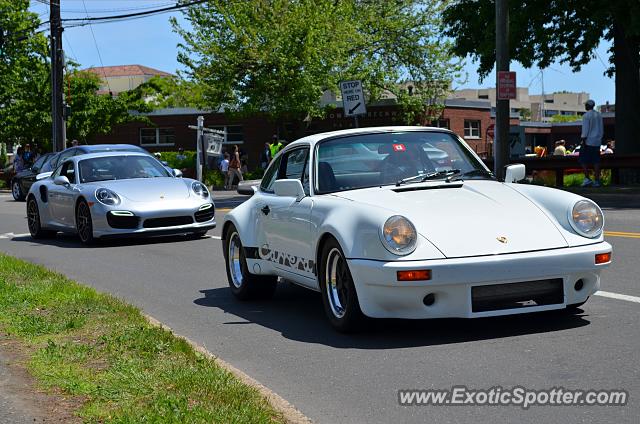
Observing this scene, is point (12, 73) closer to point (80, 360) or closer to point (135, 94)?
point (135, 94)

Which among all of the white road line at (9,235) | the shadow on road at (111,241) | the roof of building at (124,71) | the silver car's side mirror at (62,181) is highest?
the roof of building at (124,71)

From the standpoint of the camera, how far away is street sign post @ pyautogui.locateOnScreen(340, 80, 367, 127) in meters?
21.8

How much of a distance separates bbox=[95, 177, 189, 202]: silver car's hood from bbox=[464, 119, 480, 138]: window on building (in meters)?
45.5

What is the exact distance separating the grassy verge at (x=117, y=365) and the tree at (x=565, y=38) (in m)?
18.5

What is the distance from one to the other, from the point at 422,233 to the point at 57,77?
34.7m

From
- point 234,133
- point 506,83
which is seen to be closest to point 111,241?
point 506,83

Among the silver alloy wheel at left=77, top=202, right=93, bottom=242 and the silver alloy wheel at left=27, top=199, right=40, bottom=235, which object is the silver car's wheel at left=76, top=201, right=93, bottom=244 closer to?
the silver alloy wheel at left=77, top=202, right=93, bottom=242

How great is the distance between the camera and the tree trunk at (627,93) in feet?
84.3

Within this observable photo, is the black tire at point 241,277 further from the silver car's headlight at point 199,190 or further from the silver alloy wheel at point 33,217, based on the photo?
the silver alloy wheel at point 33,217

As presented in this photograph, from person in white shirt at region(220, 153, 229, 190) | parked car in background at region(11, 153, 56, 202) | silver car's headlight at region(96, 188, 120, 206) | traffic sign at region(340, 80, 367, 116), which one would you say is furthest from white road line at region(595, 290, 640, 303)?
person in white shirt at region(220, 153, 229, 190)

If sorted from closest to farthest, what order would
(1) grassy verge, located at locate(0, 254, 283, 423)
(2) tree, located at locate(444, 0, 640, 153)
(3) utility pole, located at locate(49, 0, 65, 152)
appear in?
1. (1) grassy verge, located at locate(0, 254, 283, 423)
2. (2) tree, located at locate(444, 0, 640, 153)
3. (3) utility pole, located at locate(49, 0, 65, 152)

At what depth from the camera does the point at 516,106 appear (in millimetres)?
155750

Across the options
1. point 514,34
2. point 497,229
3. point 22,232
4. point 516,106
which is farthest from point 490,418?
point 516,106

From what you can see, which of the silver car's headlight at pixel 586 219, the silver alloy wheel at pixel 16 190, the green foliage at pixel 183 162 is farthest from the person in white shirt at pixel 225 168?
the silver car's headlight at pixel 586 219
